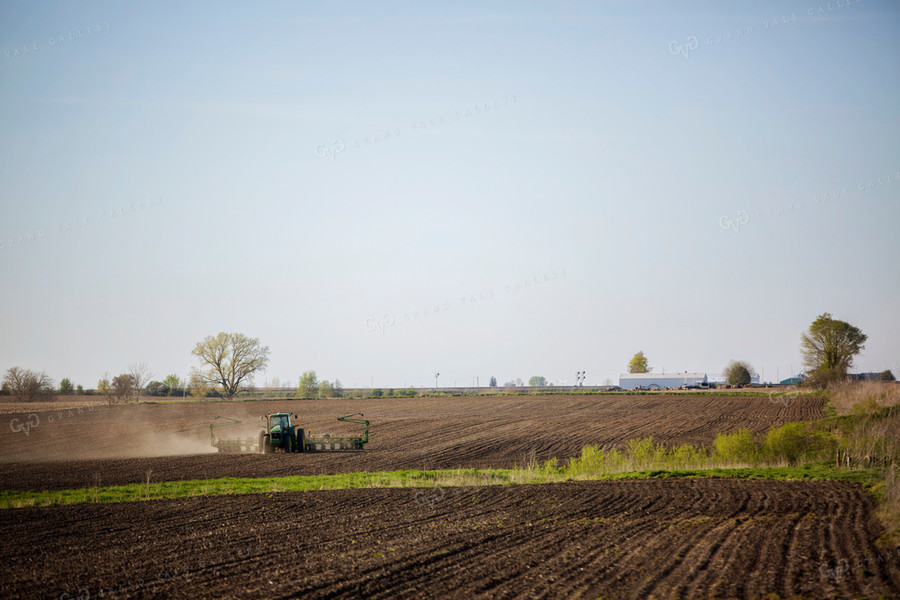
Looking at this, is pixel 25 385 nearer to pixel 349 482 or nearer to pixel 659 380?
pixel 349 482

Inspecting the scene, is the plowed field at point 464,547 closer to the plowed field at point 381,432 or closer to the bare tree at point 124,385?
the plowed field at point 381,432

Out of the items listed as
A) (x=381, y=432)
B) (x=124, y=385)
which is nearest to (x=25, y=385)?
(x=124, y=385)

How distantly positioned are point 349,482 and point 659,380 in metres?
134

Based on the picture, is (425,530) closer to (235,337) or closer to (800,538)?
(800,538)

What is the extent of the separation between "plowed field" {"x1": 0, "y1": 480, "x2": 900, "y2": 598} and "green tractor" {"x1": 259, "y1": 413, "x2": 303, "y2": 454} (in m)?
16.4

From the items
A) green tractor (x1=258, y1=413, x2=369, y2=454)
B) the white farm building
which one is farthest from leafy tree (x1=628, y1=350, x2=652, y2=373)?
green tractor (x1=258, y1=413, x2=369, y2=454)

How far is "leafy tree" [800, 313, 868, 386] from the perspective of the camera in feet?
279

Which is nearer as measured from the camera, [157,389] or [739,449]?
[739,449]

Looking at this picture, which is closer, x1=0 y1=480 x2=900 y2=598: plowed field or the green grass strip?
x1=0 y1=480 x2=900 y2=598: plowed field

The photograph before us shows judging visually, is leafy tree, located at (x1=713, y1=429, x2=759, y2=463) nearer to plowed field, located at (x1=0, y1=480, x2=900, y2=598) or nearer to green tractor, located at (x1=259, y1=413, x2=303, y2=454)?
plowed field, located at (x1=0, y1=480, x2=900, y2=598)

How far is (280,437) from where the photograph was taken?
3906 cm

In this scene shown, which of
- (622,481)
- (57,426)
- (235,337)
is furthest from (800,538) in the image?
(235,337)

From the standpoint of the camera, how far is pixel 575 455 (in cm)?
3922

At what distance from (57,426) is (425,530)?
53.7m
